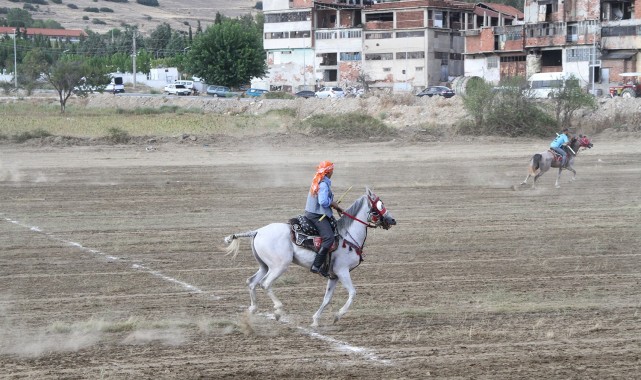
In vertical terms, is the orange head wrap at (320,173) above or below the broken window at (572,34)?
below

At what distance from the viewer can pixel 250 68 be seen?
95062 mm

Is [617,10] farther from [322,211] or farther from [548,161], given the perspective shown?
[322,211]

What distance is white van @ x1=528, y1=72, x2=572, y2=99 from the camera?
46.1 meters

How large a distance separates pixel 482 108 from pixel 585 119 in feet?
19.4

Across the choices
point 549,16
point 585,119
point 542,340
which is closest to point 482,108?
point 585,119

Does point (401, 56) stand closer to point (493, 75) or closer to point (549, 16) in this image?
point (493, 75)

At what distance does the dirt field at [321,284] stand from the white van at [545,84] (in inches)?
669

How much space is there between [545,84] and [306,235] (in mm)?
56128

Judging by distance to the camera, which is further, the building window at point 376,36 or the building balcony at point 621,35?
the building window at point 376,36

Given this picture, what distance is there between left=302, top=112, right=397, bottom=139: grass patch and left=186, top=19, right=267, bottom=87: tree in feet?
163

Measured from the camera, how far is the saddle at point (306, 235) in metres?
11.4

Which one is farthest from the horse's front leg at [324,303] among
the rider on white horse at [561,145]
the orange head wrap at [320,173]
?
the rider on white horse at [561,145]

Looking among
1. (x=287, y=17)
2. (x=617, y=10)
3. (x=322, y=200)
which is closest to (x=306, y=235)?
(x=322, y=200)

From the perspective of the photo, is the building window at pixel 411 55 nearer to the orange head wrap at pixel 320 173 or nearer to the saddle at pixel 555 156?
the saddle at pixel 555 156
